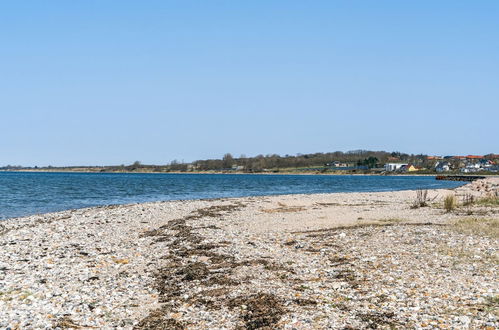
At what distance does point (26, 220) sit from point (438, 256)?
29.3 metres

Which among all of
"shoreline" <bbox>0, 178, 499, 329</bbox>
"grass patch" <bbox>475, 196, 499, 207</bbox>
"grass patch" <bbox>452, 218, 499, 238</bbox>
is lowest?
"shoreline" <bbox>0, 178, 499, 329</bbox>

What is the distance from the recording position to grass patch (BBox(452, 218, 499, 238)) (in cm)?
1986

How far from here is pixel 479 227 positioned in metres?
21.4

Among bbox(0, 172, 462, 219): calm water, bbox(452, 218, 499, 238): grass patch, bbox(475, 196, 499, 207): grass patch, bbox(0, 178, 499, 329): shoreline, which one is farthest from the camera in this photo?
bbox(0, 172, 462, 219): calm water

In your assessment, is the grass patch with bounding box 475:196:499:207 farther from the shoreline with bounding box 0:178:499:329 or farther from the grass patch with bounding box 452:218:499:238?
the shoreline with bounding box 0:178:499:329

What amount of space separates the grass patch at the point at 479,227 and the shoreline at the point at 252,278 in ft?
2.37

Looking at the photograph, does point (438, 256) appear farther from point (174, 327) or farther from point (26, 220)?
point (26, 220)

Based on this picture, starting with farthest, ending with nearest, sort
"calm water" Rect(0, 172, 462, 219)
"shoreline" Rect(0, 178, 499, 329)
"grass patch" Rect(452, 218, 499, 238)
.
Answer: "calm water" Rect(0, 172, 462, 219), "grass patch" Rect(452, 218, 499, 238), "shoreline" Rect(0, 178, 499, 329)

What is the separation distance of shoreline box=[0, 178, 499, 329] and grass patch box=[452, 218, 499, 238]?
0.72 m

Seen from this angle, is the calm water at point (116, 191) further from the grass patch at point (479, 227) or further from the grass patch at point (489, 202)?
the grass patch at point (489, 202)

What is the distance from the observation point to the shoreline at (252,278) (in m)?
10.7

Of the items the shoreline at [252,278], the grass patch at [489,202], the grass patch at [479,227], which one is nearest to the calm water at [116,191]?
the shoreline at [252,278]

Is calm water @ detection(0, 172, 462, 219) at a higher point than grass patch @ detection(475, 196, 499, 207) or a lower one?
lower

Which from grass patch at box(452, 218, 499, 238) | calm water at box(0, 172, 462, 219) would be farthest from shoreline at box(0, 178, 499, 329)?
calm water at box(0, 172, 462, 219)
